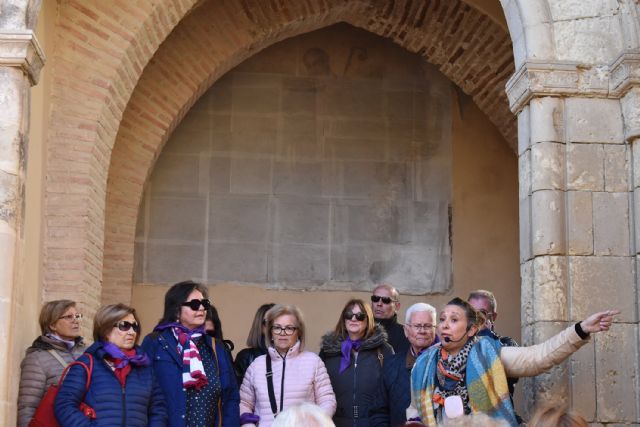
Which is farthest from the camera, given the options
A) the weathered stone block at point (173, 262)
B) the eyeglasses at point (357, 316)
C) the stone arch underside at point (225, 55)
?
the weathered stone block at point (173, 262)

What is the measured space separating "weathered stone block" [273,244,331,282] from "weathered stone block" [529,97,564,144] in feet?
14.3

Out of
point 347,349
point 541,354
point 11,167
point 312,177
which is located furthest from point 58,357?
point 312,177

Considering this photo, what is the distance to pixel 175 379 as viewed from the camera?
22.4 feet

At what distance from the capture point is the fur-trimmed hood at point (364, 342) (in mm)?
7410

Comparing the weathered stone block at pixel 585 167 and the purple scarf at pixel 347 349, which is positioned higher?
the weathered stone block at pixel 585 167

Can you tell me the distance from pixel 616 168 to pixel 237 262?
16.0ft

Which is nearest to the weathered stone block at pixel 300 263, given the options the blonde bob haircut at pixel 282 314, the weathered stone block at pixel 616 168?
the blonde bob haircut at pixel 282 314

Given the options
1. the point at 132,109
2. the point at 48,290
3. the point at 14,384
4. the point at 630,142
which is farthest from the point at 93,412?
the point at 132,109

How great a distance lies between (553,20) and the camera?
7.78 meters

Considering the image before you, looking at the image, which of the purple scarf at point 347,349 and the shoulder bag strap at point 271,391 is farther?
the purple scarf at point 347,349

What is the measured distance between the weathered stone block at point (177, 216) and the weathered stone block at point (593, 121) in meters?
4.89

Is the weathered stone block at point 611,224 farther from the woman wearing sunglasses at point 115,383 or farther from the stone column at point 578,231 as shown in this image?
the woman wearing sunglasses at point 115,383

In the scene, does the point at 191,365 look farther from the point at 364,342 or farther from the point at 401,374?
the point at 401,374

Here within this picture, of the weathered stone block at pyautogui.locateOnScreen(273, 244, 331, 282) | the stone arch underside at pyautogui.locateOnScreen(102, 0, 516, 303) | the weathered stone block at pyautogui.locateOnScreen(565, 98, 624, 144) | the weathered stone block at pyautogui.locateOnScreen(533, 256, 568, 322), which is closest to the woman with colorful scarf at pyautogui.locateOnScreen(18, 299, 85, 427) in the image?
the weathered stone block at pyautogui.locateOnScreen(533, 256, 568, 322)
